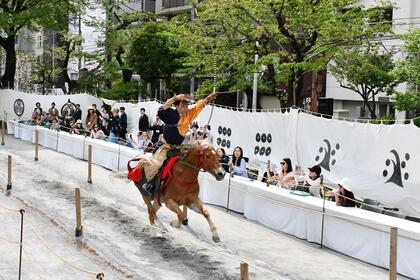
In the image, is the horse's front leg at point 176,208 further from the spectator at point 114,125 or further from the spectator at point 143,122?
the spectator at point 114,125

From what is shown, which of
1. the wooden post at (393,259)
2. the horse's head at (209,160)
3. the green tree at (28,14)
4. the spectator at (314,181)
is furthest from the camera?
the green tree at (28,14)

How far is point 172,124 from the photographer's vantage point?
11.1 metres

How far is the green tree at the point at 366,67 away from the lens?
23656mm

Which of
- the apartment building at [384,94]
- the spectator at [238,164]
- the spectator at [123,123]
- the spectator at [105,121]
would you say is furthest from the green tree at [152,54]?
the spectator at [238,164]

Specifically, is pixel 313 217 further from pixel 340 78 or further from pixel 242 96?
pixel 242 96

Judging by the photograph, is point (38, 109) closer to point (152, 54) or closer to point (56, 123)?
point (56, 123)

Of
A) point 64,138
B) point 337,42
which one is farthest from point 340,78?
point 64,138

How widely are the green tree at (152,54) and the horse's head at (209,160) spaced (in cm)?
2268

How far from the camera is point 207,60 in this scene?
23547 mm

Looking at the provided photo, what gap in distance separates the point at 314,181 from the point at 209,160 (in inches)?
138

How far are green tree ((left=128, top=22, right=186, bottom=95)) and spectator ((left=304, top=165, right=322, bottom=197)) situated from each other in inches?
813

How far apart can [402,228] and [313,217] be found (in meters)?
2.28

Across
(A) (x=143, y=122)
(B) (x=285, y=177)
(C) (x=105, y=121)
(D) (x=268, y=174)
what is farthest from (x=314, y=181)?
(C) (x=105, y=121)

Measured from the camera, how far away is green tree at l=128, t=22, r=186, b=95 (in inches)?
1309
